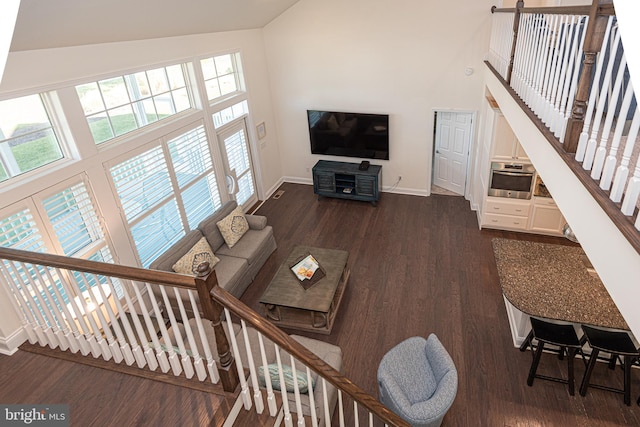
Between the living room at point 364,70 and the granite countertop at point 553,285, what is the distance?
133cm

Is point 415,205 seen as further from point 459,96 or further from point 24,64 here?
point 24,64

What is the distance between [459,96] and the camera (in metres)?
6.62

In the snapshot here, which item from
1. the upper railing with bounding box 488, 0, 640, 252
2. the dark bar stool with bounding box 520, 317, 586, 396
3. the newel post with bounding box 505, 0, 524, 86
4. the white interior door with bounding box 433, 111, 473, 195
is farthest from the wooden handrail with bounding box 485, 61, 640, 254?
the white interior door with bounding box 433, 111, 473, 195

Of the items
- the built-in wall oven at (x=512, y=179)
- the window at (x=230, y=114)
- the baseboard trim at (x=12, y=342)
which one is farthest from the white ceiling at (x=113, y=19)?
the built-in wall oven at (x=512, y=179)

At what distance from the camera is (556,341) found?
356 centimetres

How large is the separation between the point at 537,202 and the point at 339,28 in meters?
4.34

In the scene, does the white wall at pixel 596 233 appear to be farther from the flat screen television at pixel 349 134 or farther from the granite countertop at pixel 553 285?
the flat screen television at pixel 349 134

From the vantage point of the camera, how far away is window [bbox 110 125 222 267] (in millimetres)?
4594

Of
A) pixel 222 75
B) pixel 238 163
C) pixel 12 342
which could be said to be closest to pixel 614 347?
pixel 12 342

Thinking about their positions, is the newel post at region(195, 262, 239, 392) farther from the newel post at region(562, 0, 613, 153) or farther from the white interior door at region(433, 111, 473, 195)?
the white interior door at region(433, 111, 473, 195)

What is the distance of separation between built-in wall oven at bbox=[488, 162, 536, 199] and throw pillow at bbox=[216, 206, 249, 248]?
389cm

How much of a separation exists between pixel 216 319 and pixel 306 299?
8.65 feet

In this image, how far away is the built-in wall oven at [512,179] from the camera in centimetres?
577

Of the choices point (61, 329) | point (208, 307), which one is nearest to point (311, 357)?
point (208, 307)
